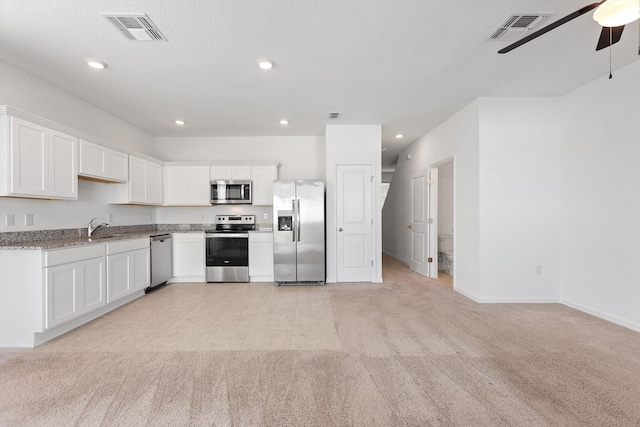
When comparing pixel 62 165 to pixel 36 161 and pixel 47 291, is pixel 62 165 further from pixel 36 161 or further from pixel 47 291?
pixel 47 291

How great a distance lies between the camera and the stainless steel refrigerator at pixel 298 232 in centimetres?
468

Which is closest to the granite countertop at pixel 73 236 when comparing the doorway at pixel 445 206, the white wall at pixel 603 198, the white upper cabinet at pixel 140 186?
the white upper cabinet at pixel 140 186

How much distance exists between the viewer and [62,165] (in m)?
3.03

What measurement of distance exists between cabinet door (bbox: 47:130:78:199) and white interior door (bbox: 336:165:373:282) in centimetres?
357

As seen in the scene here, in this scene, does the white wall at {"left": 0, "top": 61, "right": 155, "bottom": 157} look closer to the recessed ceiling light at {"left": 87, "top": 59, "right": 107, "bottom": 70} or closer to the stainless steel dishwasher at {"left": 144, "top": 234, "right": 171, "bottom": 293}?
the recessed ceiling light at {"left": 87, "top": 59, "right": 107, "bottom": 70}

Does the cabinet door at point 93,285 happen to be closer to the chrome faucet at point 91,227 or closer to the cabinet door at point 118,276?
the cabinet door at point 118,276

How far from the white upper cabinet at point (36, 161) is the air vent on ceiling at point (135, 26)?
54.3 inches

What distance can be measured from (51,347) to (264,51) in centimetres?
338

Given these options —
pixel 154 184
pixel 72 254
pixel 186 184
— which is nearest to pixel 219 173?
pixel 186 184

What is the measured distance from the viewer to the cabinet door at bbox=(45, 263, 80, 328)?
2549mm

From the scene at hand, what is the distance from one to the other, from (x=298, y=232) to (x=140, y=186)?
2.63m

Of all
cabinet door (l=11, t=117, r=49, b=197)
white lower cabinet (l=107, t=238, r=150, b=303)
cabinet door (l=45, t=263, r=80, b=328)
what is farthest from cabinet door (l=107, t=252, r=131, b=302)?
cabinet door (l=11, t=117, r=49, b=197)

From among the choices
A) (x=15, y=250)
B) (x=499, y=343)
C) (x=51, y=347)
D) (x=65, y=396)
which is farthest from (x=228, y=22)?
(x=499, y=343)

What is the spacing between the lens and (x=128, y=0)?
6.58ft
